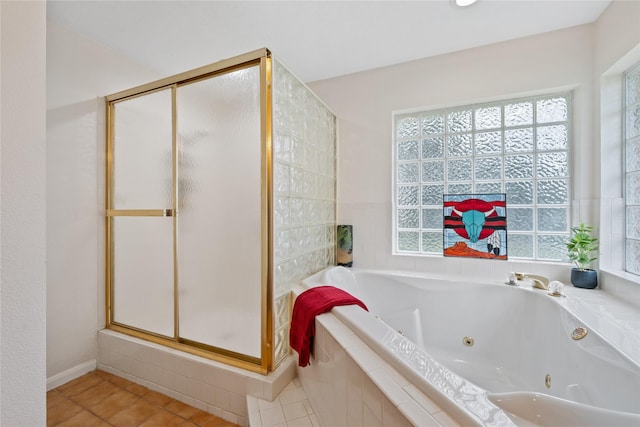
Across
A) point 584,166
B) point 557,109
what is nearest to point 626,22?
point 557,109

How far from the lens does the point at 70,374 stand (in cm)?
182

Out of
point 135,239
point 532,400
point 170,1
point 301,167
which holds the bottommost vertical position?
point 532,400

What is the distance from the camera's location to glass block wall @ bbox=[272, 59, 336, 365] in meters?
1.55

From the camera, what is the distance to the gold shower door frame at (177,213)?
1.47 metres

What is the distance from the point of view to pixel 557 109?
2.04m

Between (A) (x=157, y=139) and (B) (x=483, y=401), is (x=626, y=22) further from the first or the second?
(A) (x=157, y=139)

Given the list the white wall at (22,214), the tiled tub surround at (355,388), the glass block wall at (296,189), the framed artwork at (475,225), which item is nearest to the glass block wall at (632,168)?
the framed artwork at (475,225)

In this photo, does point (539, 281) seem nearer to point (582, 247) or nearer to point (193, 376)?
point (582, 247)

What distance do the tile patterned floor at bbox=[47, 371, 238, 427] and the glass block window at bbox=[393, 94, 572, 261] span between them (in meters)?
1.83

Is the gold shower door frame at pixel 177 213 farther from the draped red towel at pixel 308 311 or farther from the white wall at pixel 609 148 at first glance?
the white wall at pixel 609 148

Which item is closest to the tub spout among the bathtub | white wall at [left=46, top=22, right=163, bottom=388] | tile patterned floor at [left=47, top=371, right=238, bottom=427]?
the bathtub

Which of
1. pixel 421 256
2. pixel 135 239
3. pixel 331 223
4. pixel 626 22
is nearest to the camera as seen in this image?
pixel 626 22

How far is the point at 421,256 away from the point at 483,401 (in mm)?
1661

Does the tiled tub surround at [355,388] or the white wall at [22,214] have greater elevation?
the white wall at [22,214]
